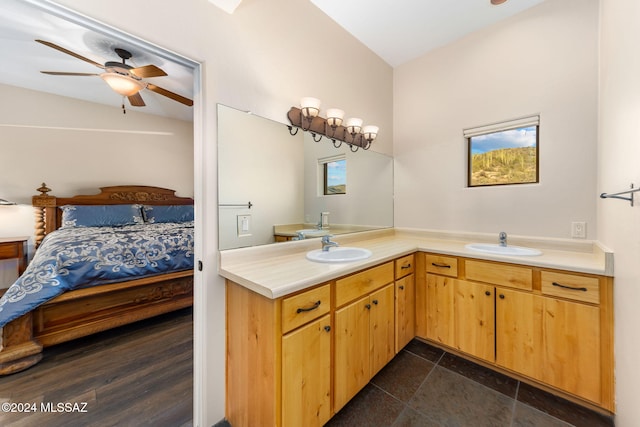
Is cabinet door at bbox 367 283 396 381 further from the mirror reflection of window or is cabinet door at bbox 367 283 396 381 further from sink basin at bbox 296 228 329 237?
the mirror reflection of window

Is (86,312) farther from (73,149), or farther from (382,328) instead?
(73,149)

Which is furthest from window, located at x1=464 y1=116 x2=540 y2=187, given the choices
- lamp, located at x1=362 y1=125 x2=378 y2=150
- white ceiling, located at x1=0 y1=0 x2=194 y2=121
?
white ceiling, located at x1=0 y1=0 x2=194 y2=121

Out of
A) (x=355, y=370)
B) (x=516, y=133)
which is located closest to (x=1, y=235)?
(x=355, y=370)

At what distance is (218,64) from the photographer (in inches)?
51.6

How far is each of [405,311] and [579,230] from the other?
4.75 ft

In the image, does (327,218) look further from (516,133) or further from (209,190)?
(516,133)

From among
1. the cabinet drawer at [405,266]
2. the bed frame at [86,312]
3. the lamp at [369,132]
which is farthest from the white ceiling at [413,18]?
the bed frame at [86,312]

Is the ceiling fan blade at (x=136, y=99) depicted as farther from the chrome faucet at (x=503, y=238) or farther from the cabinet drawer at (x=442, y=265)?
the chrome faucet at (x=503, y=238)

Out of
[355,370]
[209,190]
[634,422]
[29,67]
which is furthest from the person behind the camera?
[29,67]

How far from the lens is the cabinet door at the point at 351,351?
4.20ft

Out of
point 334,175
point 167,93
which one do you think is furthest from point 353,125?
point 167,93

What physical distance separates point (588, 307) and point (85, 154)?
5.92 meters

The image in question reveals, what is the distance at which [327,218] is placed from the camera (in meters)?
2.07

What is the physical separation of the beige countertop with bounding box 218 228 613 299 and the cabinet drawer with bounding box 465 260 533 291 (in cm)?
6
